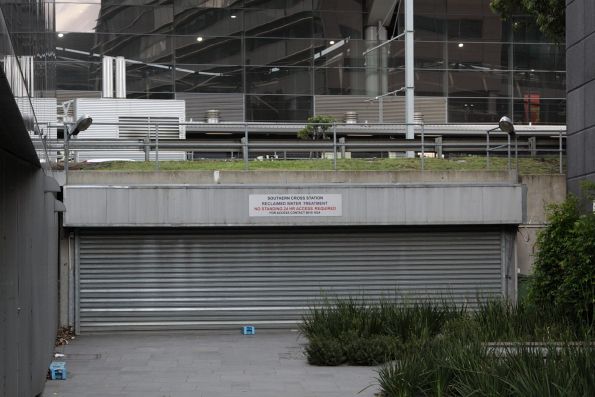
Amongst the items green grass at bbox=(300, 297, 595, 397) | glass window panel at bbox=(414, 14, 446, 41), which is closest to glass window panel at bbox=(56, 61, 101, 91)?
glass window panel at bbox=(414, 14, 446, 41)

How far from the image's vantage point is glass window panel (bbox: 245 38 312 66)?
33.5 meters

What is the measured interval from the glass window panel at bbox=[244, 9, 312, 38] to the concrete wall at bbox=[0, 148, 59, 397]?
21600 millimetres

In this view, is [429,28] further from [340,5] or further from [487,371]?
[487,371]

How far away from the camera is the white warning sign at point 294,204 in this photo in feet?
64.8

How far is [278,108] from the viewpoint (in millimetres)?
33625

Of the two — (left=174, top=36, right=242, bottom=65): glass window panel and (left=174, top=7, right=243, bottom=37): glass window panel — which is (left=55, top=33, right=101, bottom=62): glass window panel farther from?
(left=174, top=7, right=243, bottom=37): glass window panel

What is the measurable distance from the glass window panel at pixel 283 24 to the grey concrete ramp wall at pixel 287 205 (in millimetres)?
14773

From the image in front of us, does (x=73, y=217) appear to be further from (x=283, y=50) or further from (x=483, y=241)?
(x=283, y=50)

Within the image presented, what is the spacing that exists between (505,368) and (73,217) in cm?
1192

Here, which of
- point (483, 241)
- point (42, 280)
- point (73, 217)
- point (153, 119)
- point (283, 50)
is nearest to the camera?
point (42, 280)

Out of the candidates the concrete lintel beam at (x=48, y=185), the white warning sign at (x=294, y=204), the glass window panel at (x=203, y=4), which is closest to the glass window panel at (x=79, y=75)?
the glass window panel at (x=203, y=4)

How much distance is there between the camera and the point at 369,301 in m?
19.8

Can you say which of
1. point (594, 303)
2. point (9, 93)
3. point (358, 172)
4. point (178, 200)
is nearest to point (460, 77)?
point (358, 172)

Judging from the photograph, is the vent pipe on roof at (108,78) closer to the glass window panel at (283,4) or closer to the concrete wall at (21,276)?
the glass window panel at (283,4)
